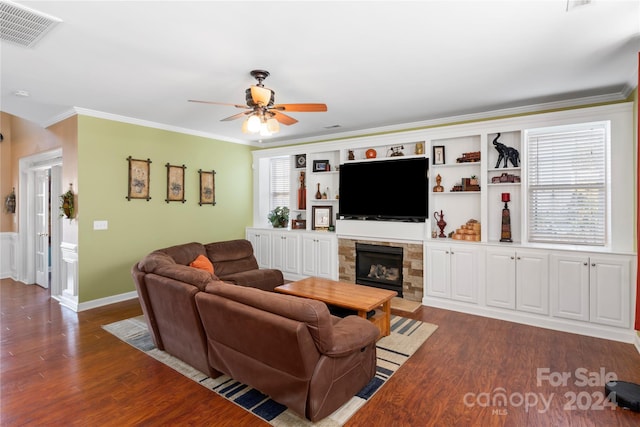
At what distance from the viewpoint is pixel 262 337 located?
2117 millimetres

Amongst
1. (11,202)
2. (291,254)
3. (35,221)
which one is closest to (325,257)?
(291,254)

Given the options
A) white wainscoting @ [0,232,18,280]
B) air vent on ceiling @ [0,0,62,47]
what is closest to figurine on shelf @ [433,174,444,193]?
air vent on ceiling @ [0,0,62,47]

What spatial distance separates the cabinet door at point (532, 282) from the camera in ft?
12.6

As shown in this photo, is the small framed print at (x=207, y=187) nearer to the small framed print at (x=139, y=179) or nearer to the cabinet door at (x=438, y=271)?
the small framed print at (x=139, y=179)

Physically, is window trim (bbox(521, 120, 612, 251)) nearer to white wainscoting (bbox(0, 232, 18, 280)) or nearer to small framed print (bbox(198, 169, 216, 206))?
small framed print (bbox(198, 169, 216, 206))

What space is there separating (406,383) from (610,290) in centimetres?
258

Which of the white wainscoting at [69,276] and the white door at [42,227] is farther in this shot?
the white door at [42,227]

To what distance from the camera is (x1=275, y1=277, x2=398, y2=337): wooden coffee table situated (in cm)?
337

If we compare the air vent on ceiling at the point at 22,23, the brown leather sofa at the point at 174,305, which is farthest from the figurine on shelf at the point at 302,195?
the air vent on ceiling at the point at 22,23

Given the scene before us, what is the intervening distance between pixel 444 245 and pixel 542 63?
243 cm

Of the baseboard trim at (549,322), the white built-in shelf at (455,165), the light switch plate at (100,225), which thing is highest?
the white built-in shelf at (455,165)

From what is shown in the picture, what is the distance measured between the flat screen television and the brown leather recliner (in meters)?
2.81

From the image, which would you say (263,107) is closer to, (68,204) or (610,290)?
(68,204)

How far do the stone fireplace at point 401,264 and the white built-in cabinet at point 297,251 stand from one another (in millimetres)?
167
